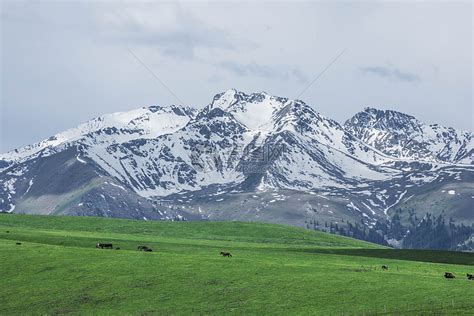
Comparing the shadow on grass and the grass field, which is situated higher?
the shadow on grass

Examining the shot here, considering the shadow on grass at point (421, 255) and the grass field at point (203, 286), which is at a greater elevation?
the shadow on grass at point (421, 255)

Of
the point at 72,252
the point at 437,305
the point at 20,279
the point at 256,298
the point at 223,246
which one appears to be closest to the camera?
the point at 437,305

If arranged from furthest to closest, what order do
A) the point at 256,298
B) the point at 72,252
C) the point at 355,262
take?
the point at 355,262 < the point at 72,252 < the point at 256,298

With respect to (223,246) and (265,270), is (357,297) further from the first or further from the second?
(223,246)

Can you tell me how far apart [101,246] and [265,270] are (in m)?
46.0

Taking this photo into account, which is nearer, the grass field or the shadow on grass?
the grass field

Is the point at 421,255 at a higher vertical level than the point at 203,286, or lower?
higher

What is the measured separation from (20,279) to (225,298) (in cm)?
3137

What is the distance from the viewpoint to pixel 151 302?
106m

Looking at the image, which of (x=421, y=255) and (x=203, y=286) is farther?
(x=421, y=255)

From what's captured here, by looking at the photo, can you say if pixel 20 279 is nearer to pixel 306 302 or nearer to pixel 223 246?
pixel 306 302

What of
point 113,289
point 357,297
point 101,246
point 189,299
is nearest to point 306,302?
point 357,297

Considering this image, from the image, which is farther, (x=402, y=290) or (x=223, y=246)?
(x=223, y=246)

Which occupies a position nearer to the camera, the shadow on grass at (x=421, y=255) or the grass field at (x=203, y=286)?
the grass field at (x=203, y=286)
